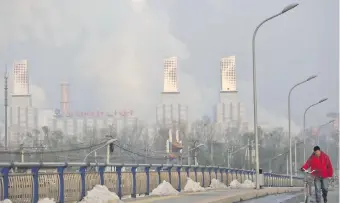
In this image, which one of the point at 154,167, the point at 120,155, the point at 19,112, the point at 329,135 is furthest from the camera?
the point at 329,135

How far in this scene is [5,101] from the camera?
53750mm

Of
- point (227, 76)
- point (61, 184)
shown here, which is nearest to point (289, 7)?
point (61, 184)

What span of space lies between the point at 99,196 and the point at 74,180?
96 centimetres

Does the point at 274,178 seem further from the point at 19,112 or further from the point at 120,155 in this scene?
the point at 19,112

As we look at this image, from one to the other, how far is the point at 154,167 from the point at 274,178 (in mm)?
37520

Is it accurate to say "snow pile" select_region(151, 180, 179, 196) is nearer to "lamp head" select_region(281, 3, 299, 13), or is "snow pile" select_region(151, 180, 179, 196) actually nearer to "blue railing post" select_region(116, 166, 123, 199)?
"blue railing post" select_region(116, 166, 123, 199)

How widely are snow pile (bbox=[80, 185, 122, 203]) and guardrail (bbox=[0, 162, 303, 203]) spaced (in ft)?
0.59

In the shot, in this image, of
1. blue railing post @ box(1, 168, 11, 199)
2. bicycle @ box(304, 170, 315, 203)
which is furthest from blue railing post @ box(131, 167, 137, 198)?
blue railing post @ box(1, 168, 11, 199)

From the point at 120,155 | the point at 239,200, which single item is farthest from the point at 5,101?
the point at 239,200

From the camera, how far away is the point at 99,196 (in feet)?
60.9

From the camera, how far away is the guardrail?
14703mm

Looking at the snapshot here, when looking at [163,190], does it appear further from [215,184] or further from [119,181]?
[215,184]

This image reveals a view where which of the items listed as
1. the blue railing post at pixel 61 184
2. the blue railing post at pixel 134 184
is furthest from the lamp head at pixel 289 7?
the blue railing post at pixel 61 184

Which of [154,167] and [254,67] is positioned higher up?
[254,67]
